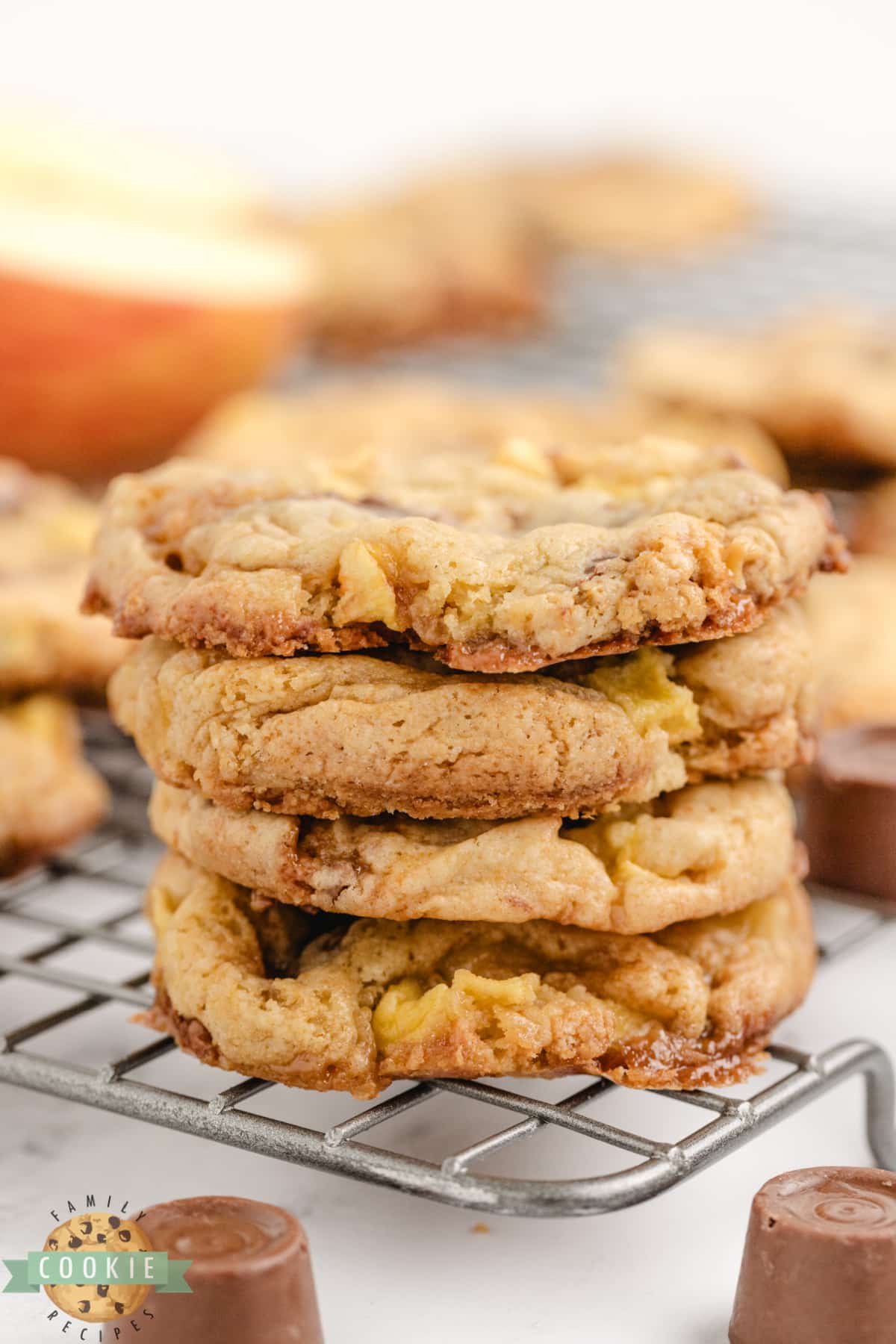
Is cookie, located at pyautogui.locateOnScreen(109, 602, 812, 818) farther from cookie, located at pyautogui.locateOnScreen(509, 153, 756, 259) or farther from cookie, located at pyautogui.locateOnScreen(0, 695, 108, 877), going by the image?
cookie, located at pyautogui.locateOnScreen(509, 153, 756, 259)

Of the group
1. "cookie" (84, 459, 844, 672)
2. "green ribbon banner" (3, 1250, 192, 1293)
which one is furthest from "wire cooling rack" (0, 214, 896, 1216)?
"cookie" (84, 459, 844, 672)

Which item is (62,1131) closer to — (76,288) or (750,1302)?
(750,1302)

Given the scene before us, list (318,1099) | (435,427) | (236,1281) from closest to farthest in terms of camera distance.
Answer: (236,1281)
(318,1099)
(435,427)

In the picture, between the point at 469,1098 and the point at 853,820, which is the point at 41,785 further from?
the point at 853,820

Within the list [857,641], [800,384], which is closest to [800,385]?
[800,384]

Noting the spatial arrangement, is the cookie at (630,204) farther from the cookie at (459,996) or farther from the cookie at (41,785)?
the cookie at (459,996)

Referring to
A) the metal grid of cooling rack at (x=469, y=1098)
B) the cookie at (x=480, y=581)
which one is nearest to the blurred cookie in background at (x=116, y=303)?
the metal grid of cooling rack at (x=469, y=1098)
